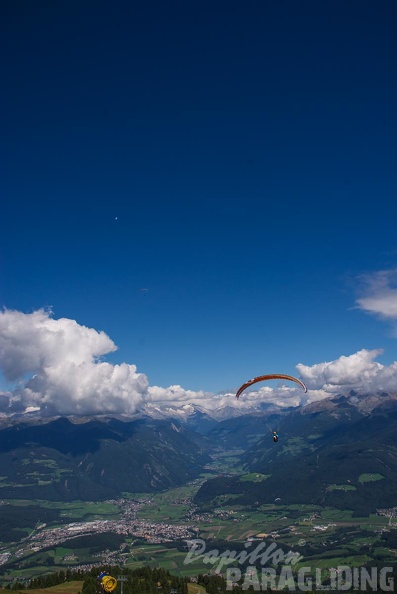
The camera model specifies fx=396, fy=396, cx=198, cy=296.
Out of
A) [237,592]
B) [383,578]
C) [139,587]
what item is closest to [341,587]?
[383,578]

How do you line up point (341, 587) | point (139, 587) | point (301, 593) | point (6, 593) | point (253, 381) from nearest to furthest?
point (253, 381)
point (6, 593)
point (139, 587)
point (301, 593)
point (341, 587)

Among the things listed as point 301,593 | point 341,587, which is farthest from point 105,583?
point 341,587

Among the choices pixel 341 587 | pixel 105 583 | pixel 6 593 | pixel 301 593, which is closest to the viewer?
pixel 105 583

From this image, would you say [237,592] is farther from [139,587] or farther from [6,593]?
[6,593]

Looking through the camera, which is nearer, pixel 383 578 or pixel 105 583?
pixel 105 583

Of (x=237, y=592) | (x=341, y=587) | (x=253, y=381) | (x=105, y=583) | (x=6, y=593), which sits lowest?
(x=341, y=587)

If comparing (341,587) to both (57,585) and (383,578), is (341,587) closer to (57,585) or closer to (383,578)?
(383,578)

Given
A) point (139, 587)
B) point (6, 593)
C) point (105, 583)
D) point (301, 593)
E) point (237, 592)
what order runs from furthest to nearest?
point (301, 593) → point (237, 592) → point (139, 587) → point (6, 593) → point (105, 583)

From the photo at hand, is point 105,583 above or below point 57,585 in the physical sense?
above

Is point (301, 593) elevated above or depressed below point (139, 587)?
below
